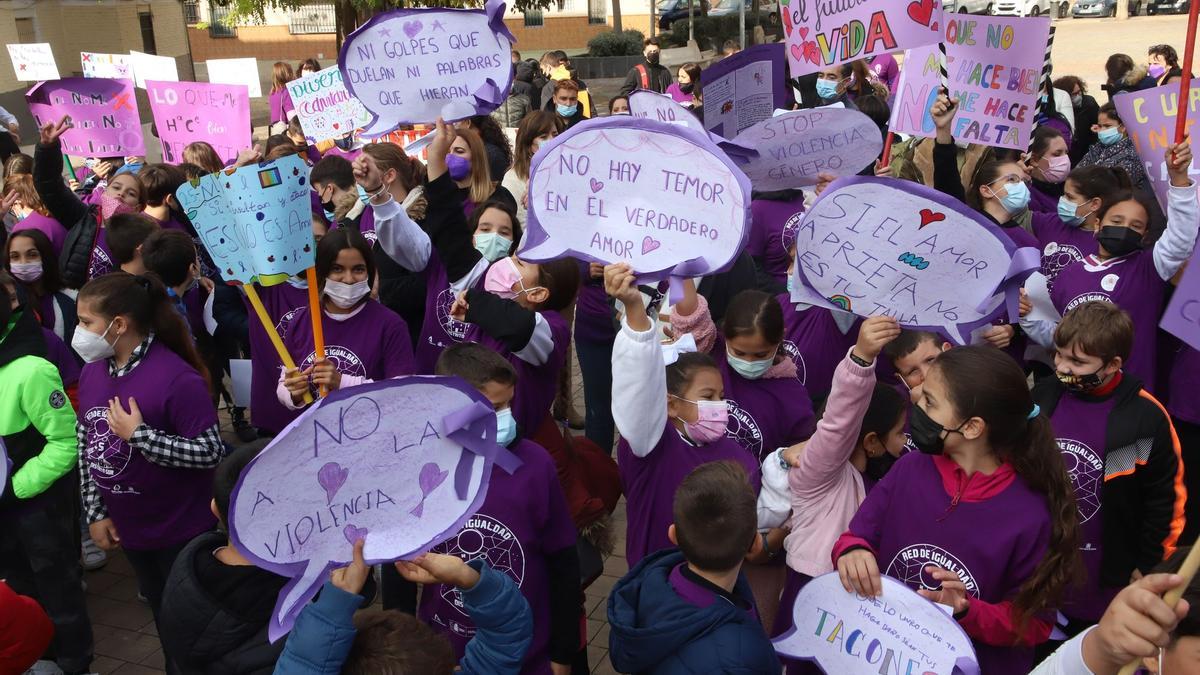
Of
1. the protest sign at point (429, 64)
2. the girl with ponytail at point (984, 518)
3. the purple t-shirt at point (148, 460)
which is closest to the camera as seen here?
the girl with ponytail at point (984, 518)

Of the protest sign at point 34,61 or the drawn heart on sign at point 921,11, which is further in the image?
the protest sign at point 34,61

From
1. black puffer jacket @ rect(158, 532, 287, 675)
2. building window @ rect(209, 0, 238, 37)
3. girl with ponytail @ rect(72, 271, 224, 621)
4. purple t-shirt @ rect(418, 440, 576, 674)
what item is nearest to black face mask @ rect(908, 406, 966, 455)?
purple t-shirt @ rect(418, 440, 576, 674)

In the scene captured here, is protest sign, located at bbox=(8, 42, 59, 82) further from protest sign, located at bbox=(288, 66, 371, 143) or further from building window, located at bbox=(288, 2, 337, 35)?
building window, located at bbox=(288, 2, 337, 35)

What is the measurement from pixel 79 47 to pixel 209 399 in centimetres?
2818

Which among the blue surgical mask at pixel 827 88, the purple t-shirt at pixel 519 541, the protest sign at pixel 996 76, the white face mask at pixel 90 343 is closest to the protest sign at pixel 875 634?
the purple t-shirt at pixel 519 541

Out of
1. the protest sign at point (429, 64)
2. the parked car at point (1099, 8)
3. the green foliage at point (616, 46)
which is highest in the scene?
the protest sign at point (429, 64)

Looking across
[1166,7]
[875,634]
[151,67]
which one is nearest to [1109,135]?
[875,634]

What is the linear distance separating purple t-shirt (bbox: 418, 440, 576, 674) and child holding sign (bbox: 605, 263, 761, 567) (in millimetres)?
265

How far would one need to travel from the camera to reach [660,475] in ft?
11.1

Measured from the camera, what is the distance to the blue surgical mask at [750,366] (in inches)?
148

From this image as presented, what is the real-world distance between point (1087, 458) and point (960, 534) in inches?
40.5

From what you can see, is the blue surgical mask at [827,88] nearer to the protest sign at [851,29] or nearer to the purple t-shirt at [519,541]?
the protest sign at [851,29]

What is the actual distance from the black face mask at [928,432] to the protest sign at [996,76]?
11.1 ft

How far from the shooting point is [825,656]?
285 centimetres
